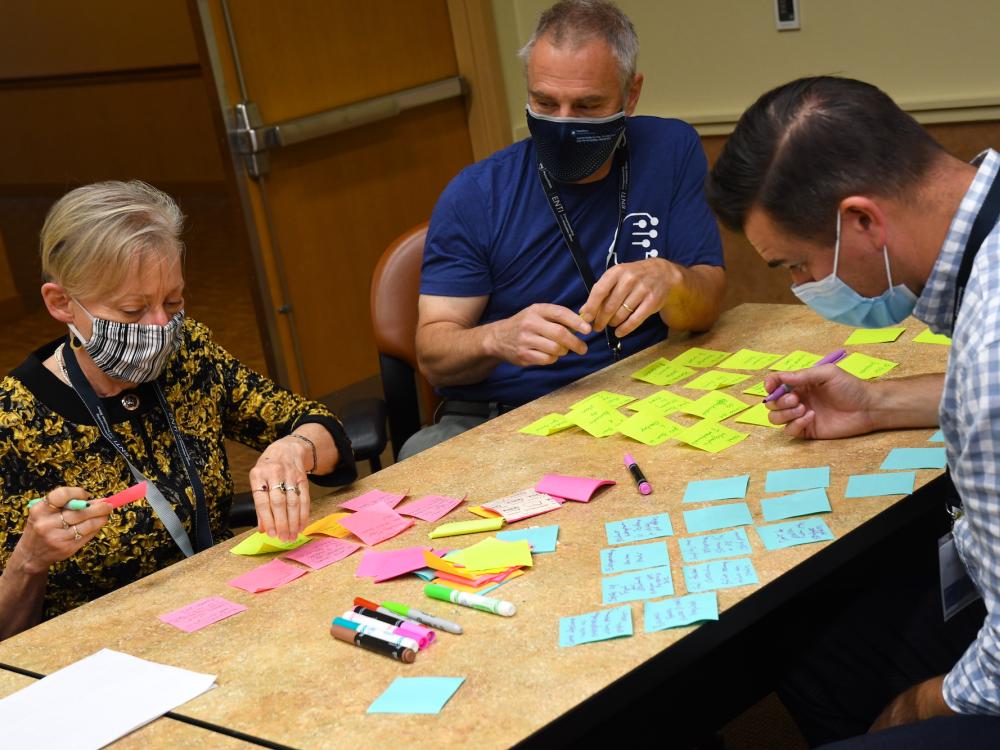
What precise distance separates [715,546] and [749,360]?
819mm

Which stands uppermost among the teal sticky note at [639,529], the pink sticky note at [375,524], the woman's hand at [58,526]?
the woman's hand at [58,526]

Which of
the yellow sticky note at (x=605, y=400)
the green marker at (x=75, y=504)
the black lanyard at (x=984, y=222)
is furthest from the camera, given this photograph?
the yellow sticky note at (x=605, y=400)

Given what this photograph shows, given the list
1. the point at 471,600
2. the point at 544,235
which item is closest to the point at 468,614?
the point at 471,600

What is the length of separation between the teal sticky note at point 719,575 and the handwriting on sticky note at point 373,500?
1.89 ft

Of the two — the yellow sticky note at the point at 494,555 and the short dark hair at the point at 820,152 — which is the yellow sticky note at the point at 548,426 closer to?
the yellow sticky note at the point at 494,555

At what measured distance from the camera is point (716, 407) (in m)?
2.20

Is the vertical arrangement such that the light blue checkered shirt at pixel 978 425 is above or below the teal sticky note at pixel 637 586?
above

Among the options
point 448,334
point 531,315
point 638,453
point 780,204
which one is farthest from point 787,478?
point 448,334

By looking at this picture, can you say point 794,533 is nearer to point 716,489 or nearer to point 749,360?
point 716,489

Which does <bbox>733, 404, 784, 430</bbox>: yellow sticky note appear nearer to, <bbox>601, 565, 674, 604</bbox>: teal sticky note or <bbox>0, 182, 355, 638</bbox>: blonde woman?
<bbox>601, 565, 674, 604</bbox>: teal sticky note

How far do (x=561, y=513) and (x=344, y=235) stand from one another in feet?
9.67

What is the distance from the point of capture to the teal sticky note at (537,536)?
5.79ft

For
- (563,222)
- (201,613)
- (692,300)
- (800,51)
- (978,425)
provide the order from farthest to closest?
(800,51) → (563,222) → (692,300) → (201,613) → (978,425)

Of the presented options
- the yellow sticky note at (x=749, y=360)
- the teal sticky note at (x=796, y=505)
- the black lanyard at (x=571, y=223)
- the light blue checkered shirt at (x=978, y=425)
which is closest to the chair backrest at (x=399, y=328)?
the black lanyard at (x=571, y=223)
